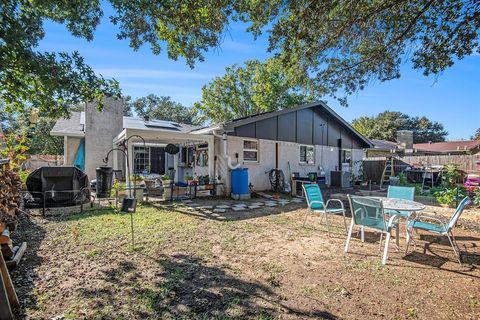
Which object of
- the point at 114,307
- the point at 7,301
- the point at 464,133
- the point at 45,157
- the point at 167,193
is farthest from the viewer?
the point at 464,133

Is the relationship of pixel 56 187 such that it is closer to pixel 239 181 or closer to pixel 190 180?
pixel 190 180

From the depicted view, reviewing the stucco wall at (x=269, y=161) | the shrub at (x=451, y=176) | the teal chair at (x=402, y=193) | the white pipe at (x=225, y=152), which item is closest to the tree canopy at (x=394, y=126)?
the stucco wall at (x=269, y=161)

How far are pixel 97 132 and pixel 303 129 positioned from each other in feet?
35.7

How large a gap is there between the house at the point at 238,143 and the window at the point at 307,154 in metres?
0.06

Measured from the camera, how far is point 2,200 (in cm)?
494

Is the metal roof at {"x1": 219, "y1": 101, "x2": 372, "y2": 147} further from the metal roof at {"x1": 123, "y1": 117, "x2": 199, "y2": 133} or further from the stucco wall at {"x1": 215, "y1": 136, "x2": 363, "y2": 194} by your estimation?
the metal roof at {"x1": 123, "y1": 117, "x2": 199, "y2": 133}

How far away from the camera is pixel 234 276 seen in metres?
3.45

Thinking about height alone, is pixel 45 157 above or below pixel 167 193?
above

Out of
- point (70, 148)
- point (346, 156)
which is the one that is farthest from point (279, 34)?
point (346, 156)

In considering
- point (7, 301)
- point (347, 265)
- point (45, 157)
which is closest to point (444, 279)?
point (347, 265)

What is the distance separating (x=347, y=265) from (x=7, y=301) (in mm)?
4066

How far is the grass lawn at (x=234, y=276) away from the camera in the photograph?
2676 millimetres

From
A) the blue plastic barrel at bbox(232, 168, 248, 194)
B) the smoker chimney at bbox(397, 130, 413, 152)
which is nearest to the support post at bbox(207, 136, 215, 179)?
the blue plastic barrel at bbox(232, 168, 248, 194)

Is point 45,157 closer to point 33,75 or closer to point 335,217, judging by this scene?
point 33,75
